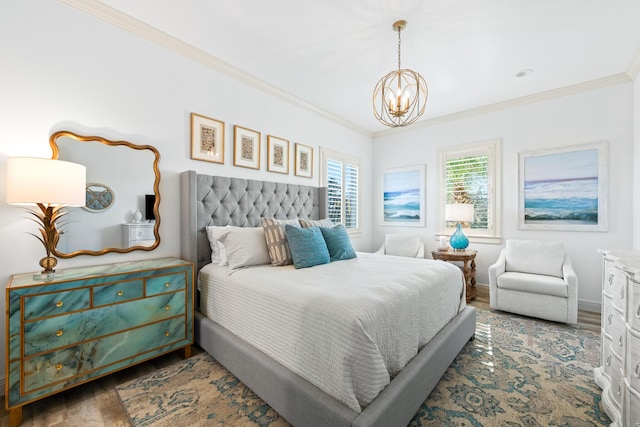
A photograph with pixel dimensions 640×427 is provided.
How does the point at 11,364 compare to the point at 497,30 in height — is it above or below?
below

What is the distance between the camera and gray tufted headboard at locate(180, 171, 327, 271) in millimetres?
2592

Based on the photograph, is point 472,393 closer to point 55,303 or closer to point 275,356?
A: point 275,356

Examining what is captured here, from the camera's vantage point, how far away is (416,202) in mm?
4766

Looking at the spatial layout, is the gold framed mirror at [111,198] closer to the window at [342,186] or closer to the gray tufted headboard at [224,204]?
the gray tufted headboard at [224,204]

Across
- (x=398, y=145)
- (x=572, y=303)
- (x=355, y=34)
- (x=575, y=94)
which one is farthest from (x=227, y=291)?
(x=575, y=94)

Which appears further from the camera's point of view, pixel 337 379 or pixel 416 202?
pixel 416 202

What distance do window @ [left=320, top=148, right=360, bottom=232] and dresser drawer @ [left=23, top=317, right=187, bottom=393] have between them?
2.81m

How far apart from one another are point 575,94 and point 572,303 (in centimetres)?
257

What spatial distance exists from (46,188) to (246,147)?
6.07ft

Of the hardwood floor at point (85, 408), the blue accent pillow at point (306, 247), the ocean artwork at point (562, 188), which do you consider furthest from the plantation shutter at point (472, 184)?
the hardwood floor at point (85, 408)

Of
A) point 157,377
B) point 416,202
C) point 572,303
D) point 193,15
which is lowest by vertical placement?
point 157,377

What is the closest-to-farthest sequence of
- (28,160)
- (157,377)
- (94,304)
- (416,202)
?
(28,160) → (94,304) → (157,377) → (416,202)

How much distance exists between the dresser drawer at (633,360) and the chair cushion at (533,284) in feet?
6.16

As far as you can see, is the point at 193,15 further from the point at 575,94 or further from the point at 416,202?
the point at 575,94
